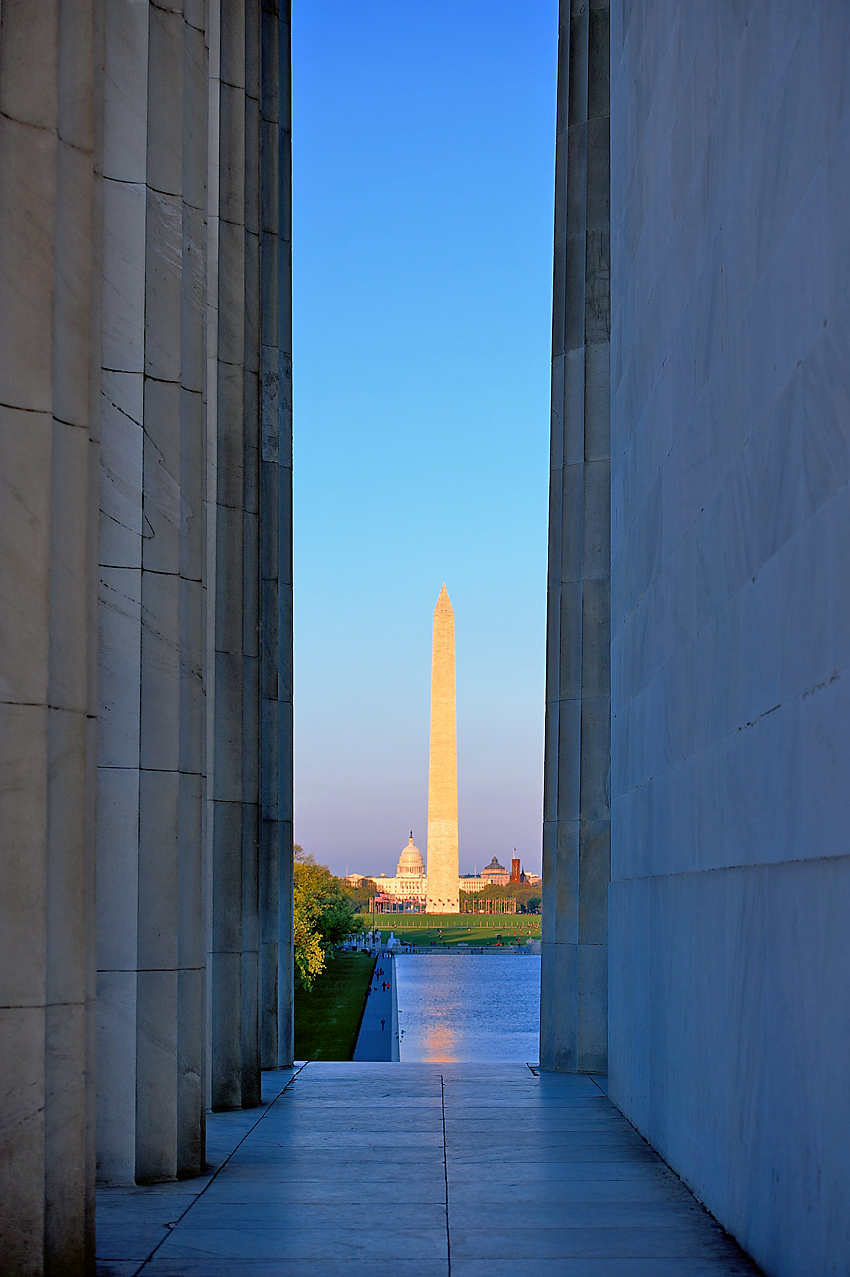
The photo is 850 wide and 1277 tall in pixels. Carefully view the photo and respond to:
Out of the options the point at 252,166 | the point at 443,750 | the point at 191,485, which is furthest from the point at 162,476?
the point at 443,750

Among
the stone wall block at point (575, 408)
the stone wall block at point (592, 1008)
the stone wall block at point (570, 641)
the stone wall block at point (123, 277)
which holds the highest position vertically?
the stone wall block at point (575, 408)

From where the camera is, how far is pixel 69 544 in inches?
379

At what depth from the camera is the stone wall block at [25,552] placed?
9.12m

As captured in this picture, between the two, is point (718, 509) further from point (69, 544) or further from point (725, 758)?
point (69, 544)

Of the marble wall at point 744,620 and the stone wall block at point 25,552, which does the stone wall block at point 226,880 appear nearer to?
the marble wall at point 744,620

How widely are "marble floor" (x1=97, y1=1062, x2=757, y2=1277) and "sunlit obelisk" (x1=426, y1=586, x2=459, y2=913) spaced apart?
301 ft

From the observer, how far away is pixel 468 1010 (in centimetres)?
6241

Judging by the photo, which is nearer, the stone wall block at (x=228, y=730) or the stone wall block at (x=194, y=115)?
the stone wall block at (x=194, y=115)

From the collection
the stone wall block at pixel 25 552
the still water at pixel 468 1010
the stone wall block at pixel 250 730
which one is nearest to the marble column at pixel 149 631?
the stone wall block at pixel 25 552

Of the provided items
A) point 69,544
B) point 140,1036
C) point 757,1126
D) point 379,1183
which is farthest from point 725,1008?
point 69,544

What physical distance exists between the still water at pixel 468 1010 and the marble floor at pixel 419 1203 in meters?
9.35

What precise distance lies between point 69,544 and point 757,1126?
635 centimetres

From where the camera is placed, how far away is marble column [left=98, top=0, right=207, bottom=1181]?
503 inches

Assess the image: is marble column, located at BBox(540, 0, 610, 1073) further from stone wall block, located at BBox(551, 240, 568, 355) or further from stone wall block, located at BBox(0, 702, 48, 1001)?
stone wall block, located at BBox(0, 702, 48, 1001)
